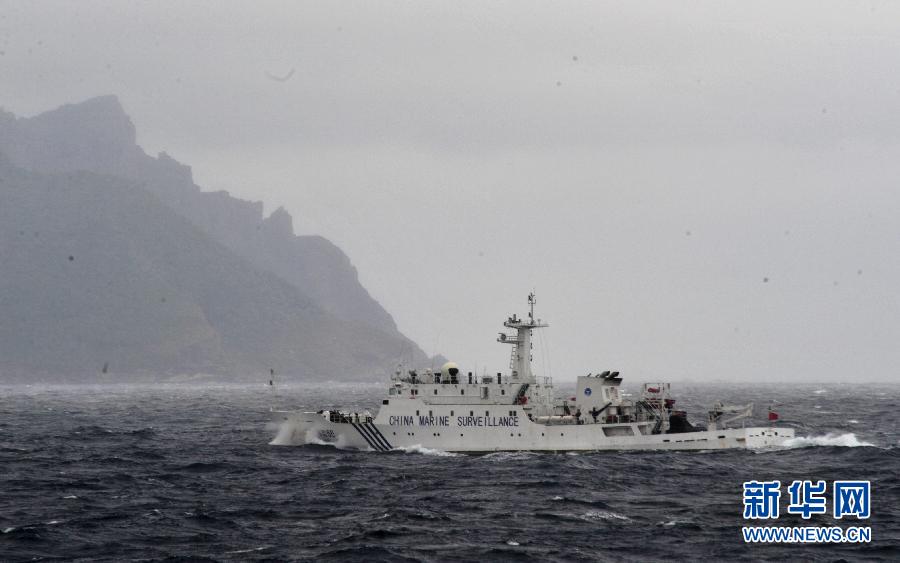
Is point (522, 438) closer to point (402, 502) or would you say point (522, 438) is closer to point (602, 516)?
point (402, 502)

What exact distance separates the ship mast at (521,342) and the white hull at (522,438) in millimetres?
3963

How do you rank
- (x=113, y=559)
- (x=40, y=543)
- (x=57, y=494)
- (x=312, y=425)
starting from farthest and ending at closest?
(x=312, y=425) < (x=57, y=494) < (x=40, y=543) < (x=113, y=559)

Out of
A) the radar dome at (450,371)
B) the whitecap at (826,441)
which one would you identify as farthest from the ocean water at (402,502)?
the radar dome at (450,371)

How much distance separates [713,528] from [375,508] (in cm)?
1383

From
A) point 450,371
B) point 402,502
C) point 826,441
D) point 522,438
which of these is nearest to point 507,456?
point 522,438

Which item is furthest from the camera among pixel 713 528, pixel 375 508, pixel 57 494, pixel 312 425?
pixel 312 425

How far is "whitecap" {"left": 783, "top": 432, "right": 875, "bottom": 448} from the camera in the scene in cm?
6844

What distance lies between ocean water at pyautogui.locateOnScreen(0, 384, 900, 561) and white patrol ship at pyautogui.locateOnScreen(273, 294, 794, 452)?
1345 mm

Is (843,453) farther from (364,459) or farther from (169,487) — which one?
(169,487)

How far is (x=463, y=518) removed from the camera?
1657 inches

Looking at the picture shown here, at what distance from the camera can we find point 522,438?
207ft

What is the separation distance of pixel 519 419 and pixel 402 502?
18315 mm

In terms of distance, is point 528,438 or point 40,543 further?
point 528,438

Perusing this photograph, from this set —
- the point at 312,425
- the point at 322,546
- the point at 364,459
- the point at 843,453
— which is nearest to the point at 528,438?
the point at 364,459
